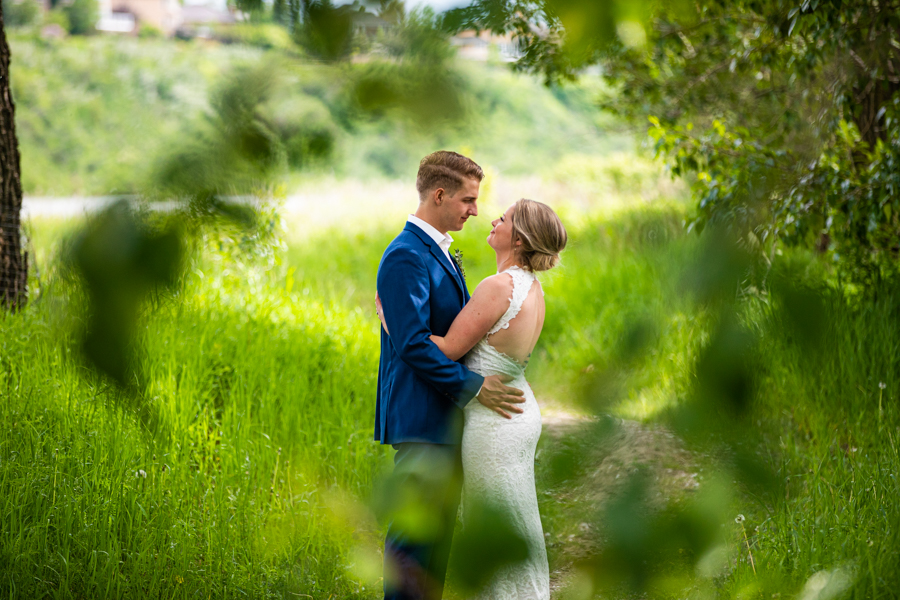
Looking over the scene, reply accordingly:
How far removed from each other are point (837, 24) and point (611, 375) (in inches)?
128

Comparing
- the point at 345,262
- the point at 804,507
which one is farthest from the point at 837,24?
the point at 345,262

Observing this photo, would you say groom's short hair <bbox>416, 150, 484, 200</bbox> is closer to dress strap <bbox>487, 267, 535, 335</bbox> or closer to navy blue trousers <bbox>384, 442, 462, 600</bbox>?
dress strap <bbox>487, 267, 535, 335</bbox>

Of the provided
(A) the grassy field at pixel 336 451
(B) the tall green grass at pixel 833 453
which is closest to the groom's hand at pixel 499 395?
(A) the grassy field at pixel 336 451

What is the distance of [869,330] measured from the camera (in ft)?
12.8

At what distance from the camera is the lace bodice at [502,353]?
2258 mm

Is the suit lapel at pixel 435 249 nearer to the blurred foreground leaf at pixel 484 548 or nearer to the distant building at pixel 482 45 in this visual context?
the blurred foreground leaf at pixel 484 548

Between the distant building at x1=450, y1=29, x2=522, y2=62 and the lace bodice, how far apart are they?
5.35 ft

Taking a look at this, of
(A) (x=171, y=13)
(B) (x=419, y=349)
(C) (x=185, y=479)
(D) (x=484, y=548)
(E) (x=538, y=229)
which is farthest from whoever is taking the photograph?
(C) (x=185, y=479)

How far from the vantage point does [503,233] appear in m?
2.33

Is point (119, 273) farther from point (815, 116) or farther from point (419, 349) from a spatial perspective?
point (815, 116)

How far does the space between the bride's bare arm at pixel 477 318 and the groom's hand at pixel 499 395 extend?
13cm

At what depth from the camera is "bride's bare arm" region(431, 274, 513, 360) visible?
2.22 metres

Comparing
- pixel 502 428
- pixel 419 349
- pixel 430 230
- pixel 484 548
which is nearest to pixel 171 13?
pixel 484 548

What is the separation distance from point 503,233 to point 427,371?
0.52 meters
